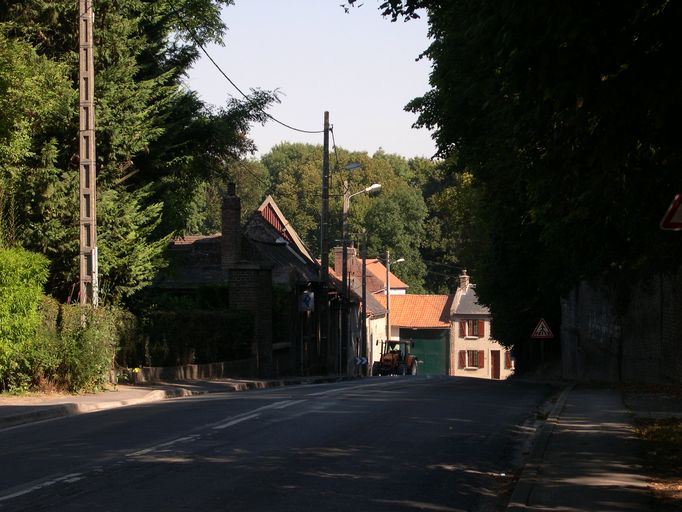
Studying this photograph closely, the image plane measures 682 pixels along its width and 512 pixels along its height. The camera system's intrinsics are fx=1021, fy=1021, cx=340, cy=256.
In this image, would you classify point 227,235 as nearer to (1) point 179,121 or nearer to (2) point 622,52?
(1) point 179,121

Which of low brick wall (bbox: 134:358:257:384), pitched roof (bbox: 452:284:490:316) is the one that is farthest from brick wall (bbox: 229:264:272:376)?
pitched roof (bbox: 452:284:490:316)

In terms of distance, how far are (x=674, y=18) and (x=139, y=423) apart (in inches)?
396

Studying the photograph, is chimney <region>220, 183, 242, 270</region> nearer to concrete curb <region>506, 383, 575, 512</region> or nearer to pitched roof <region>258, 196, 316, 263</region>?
pitched roof <region>258, 196, 316, 263</region>

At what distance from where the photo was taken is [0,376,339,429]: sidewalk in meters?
17.1

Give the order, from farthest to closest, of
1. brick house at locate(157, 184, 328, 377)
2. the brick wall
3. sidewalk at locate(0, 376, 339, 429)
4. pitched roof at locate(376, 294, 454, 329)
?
pitched roof at locate(376, 294, 454, 329) < brick house at locate(157, 184, 328, 377) < the brick wall < sidewalk at locate(0, 376, 339, 429)

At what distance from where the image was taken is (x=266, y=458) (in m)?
11.7

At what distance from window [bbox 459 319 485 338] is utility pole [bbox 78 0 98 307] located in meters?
64.2

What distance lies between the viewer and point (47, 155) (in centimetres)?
2559

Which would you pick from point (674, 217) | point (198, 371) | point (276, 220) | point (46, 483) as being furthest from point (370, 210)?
point (674, 217)

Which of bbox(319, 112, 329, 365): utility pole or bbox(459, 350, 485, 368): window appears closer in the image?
bbox(319, 112, 329, 365): utility pole

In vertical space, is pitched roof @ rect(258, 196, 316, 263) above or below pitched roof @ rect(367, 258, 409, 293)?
above

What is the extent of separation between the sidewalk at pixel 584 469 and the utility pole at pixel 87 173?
10.8m

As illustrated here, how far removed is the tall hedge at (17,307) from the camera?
20031 mm

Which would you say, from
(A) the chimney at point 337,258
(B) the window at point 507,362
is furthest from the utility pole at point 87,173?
(B) the window at point 507,362
